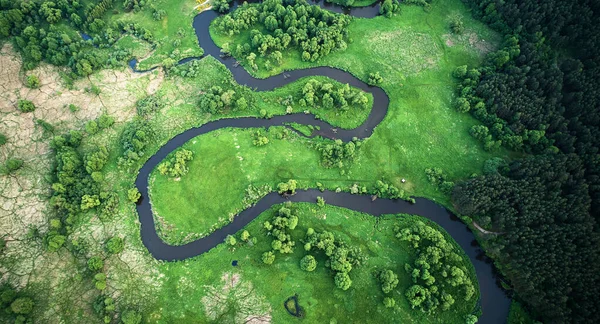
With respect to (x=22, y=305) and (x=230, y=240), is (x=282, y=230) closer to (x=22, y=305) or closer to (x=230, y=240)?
(x=230, y=240)

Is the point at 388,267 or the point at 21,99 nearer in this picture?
the point at 388,267

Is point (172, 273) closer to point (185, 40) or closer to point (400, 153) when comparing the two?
point (400, 153)

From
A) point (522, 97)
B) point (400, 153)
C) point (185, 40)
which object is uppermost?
point (522, 97)

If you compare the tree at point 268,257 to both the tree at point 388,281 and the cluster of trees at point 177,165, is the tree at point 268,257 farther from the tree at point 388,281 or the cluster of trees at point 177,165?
the cluster of trees at point 177,165

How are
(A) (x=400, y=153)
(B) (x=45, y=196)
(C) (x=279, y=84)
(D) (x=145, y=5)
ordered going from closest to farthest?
(B) (x=45, y=196), (A) (x=400, y=153), (C) (x=279, y=84), (D) (x=145, y=5)

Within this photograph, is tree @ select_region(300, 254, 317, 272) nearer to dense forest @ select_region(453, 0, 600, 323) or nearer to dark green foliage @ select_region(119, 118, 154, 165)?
dense forest @ select_region(453, 0, 600, 323)

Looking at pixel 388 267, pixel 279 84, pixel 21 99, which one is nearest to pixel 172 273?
pixel 388 267
